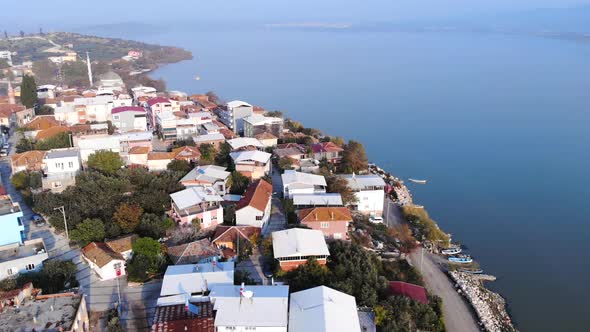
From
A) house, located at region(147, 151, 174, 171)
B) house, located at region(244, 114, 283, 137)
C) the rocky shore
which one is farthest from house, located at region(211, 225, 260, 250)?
house, located at region(244, 114, 283, 137)

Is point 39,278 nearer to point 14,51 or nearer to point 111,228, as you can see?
point 111,228

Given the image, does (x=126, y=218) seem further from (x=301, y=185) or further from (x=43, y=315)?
(x=301, y=185)

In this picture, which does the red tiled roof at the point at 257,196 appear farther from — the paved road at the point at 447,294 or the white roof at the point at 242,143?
the paved road at the point at 447,294

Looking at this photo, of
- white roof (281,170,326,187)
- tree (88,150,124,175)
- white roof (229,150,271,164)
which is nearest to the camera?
white roof (281,170,326,187)

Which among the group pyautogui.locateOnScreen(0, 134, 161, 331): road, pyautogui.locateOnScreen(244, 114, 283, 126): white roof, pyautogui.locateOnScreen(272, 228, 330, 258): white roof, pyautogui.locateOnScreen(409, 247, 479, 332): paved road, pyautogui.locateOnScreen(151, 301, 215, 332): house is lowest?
pyautogui.locateOnScreen(409, 247, 479, 332): paved road

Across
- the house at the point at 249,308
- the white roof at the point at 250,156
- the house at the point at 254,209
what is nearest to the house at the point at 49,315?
the house at the point at 249,308

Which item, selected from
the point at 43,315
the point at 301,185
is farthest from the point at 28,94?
the point at 43,315

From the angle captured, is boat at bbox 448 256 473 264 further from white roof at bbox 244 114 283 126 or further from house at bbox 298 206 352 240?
white roof at bbox 244 114 283 126

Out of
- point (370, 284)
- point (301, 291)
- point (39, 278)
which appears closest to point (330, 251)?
point (370, 284)
